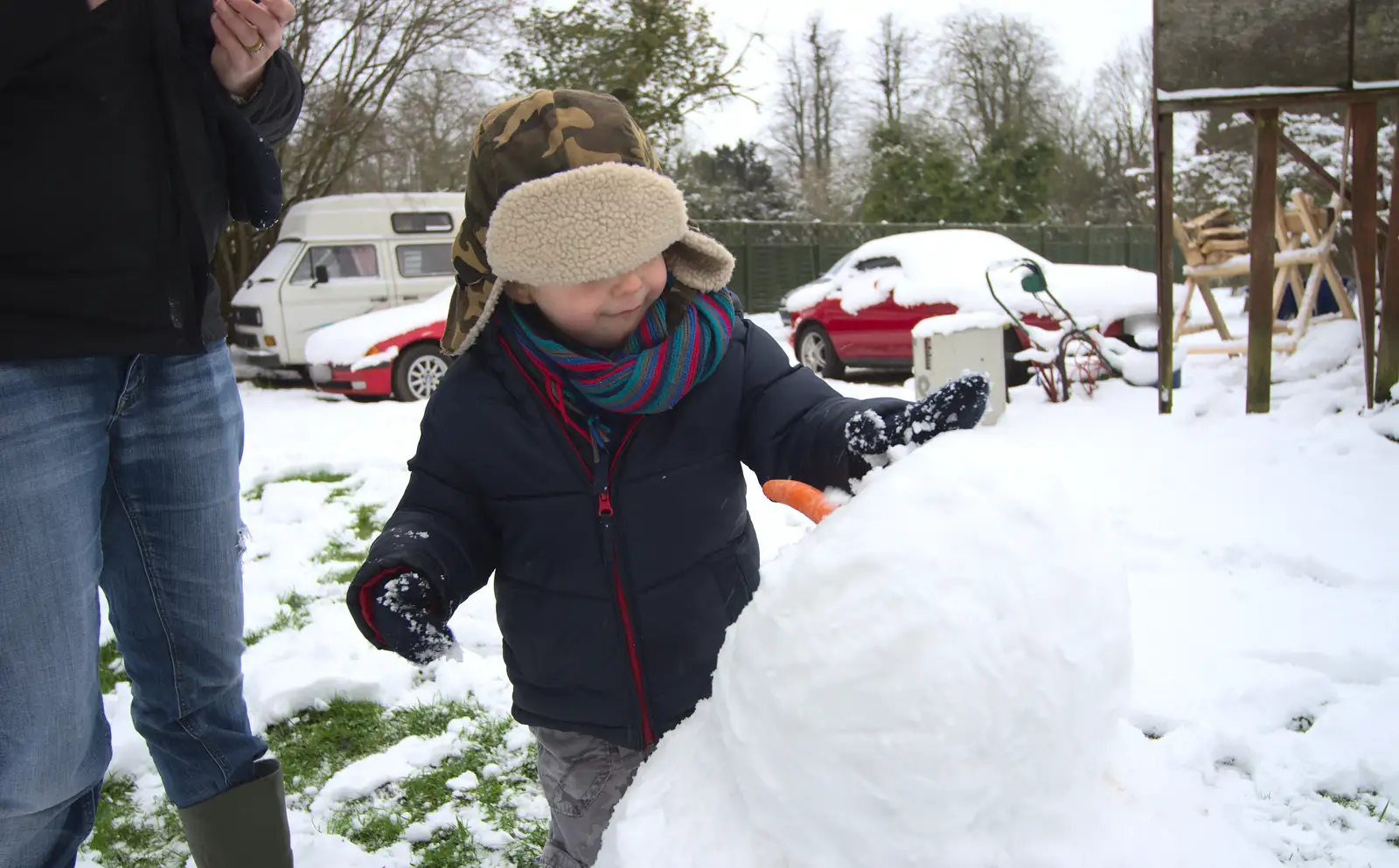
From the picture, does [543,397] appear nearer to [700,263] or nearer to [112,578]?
[700,263]

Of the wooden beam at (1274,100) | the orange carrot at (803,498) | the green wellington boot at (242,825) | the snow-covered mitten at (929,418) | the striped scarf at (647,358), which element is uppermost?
the wooden beam at (1274,100)

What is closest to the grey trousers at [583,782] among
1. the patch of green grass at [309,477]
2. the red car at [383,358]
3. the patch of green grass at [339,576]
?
the patch of green grass at [339,576]

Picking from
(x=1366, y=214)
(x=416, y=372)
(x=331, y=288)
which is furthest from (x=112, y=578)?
(x=331, y=288)

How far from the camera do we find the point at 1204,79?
5285mm

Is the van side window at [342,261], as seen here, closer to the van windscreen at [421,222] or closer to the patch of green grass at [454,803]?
the van windscreen at [421,222]

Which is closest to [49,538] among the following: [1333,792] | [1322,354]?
[1333,792]

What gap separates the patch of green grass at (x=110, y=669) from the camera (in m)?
3.14

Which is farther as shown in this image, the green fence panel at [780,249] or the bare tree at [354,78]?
the green fence panel at [780,249]

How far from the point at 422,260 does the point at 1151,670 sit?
10429 millimetres

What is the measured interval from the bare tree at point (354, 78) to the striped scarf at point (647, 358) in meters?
12.8

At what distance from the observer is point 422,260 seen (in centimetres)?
1168

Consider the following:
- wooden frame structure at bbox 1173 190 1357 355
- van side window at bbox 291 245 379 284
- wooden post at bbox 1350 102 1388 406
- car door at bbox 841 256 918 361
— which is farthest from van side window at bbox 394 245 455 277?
wooden post at bbox 1350 102 1388 406

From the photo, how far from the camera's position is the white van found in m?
10.9

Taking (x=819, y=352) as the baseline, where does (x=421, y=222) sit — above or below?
above
